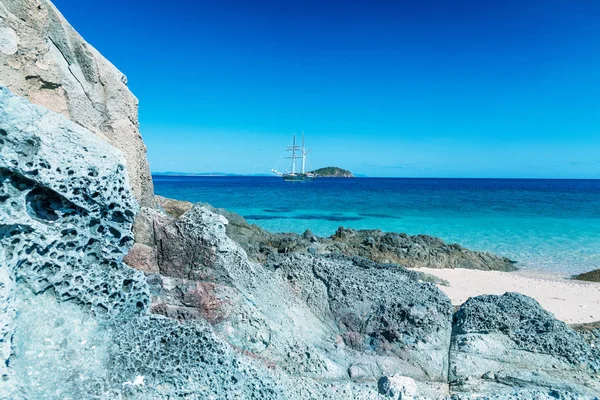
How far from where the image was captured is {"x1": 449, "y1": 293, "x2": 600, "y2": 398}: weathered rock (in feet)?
10.6

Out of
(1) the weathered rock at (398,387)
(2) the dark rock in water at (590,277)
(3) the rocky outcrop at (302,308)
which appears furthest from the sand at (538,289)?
(1) the weathered rock at (398,387)

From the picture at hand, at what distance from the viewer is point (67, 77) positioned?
163 inches

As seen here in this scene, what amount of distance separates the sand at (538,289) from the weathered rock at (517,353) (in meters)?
3.73

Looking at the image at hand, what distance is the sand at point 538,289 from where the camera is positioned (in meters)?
7.71

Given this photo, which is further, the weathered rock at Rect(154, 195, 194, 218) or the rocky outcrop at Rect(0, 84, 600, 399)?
the weathered rock at Rect(154, 195, 194, 218)

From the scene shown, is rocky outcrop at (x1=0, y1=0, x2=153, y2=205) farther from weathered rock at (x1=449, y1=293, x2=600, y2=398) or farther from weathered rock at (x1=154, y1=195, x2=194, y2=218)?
weathered rock at (x1=154, y1=195, x2=194, y2=218)

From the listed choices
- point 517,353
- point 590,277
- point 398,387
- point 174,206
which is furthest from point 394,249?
point 398,387

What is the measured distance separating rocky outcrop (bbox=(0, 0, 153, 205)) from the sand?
6486mm

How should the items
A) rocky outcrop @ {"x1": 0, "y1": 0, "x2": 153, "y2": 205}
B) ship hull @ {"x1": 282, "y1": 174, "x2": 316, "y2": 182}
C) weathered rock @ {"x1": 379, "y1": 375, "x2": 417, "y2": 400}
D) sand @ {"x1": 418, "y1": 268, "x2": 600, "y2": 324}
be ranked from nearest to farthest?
1. weathered rock @ {"x1": 379, "y1": 375, "x2": 417, "y2": 400}
2. rocky outcrop @ {"x1": 0, "y1": 0, "x2": 153, "y2": 205}
3. sand @ {"x1": 418, "y1": 268, "x2": 600, "y2": 324}
4. ship hull @ {"x1": 282, "y1": 174, "x2": 316, "y2": 182}

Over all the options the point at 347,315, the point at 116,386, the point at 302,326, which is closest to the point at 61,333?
the point at 116,386

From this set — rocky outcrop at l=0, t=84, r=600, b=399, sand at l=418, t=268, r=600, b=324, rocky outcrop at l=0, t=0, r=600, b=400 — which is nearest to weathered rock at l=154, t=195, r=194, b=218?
rocky outcrop at l=0, t=0, r=600, b=400

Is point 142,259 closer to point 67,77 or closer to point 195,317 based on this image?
point 195,317

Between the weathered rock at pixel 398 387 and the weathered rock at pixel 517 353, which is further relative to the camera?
the weathered rock at pixel 517 353

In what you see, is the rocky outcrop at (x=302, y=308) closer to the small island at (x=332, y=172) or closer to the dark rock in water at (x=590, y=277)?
the dark rock in water at (x=590, y=277)
